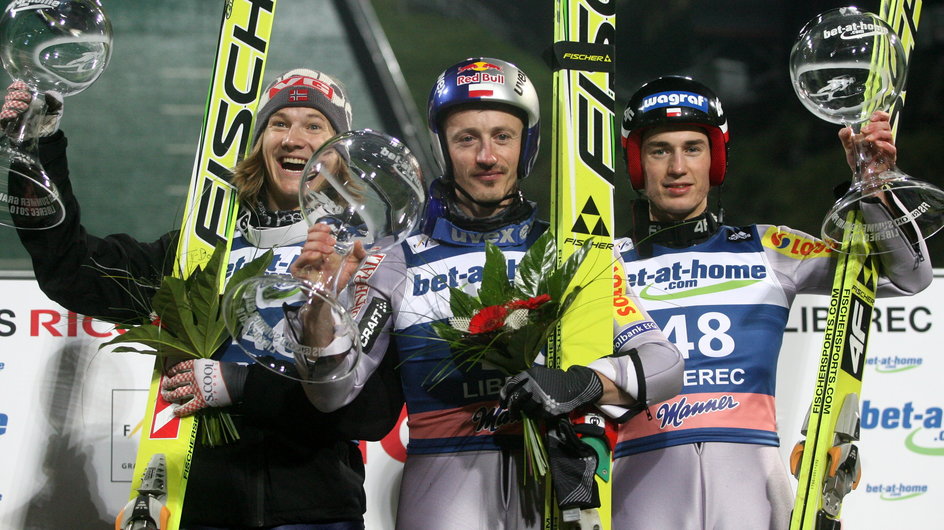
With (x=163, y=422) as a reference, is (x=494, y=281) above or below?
above

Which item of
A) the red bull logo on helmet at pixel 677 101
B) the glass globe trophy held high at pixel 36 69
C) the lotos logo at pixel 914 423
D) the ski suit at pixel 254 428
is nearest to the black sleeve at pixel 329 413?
the ski suit at pixel 254 428

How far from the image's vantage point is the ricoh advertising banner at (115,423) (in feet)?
12.3

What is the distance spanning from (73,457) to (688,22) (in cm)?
314

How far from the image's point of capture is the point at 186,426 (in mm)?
2832

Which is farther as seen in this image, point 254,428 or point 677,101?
point 677,101

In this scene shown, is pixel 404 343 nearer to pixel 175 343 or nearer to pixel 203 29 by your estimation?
pixel 175 343

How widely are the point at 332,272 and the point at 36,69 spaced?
1.08 metres

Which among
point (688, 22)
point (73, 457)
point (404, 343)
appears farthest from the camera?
point (688, 22)

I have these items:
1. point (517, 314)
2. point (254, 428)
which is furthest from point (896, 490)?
point (254, 428)

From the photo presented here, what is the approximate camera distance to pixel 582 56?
2.97m

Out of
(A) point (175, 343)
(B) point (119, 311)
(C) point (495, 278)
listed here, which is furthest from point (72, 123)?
(C) point (495, 278)

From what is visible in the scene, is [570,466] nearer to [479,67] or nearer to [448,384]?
[448,384]

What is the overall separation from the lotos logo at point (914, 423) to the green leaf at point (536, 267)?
6.49ft

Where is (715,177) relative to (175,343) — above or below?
above
